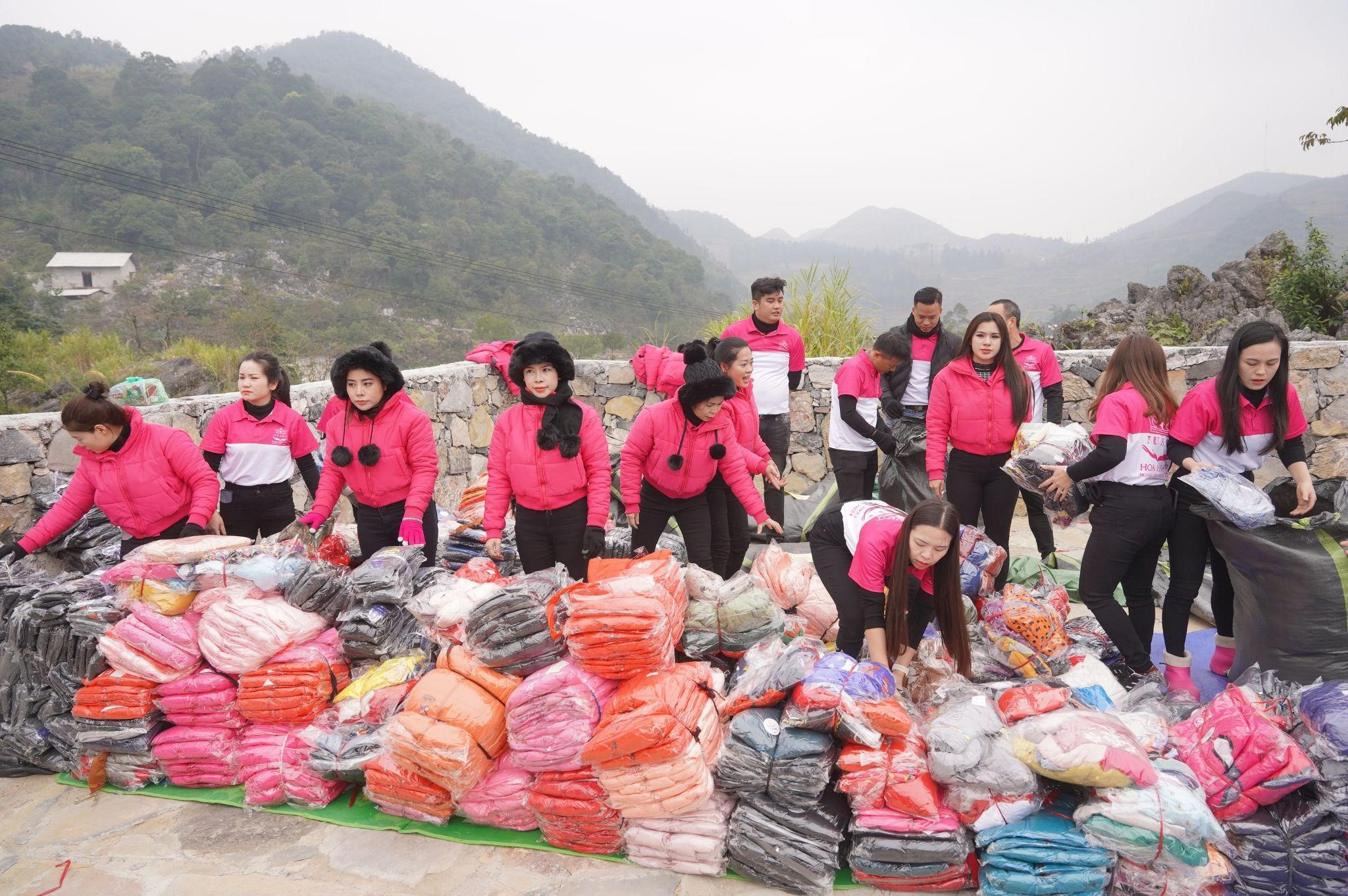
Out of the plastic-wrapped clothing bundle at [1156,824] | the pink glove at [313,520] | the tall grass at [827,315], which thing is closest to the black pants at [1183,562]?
the plastic-wrapped clothing bundle at [1156,824]

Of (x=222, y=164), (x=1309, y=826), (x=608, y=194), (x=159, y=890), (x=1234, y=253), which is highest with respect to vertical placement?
(x=608, y=194)

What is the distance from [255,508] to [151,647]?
1.17 meters

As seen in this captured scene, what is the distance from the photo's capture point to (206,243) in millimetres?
35406

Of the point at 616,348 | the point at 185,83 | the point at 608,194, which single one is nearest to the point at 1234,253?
the point at 616,348

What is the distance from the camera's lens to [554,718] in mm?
2393

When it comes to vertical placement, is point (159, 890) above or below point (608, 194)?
below

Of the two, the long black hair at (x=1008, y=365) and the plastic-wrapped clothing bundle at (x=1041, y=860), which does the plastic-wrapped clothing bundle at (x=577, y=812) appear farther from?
the long black hair at (x=1008, y=365)

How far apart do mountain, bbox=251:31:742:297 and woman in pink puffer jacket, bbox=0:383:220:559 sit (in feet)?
183

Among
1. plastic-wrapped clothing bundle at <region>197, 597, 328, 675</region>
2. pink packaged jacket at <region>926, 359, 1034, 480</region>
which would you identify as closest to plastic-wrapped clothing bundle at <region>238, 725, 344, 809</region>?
plastic-wrapped clothing bundle at <region>197, 597, 328, 675</region>

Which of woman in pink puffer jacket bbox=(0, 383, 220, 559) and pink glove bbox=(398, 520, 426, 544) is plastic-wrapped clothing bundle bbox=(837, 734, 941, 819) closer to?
pink glove bbox=(398, 520, 426, 544)

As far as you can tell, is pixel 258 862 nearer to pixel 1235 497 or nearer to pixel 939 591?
pixel 939 591

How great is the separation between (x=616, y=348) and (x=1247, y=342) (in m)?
32.0

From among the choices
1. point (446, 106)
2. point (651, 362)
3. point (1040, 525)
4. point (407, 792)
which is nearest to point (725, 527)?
point (407, 792)

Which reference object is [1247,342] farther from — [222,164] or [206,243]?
[222,164]
